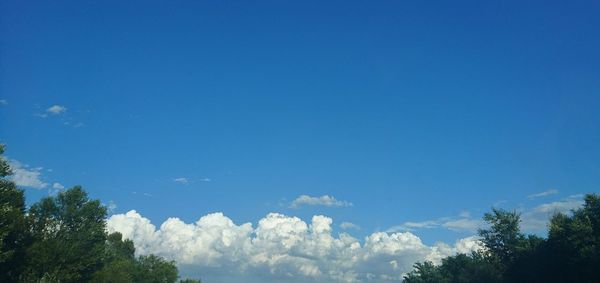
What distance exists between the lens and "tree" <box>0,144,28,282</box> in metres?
56.5

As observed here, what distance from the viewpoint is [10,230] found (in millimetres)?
58125

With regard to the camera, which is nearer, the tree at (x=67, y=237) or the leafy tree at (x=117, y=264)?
the tree at (x=67, y=237)

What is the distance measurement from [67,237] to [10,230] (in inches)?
1288

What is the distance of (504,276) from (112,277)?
74.8m

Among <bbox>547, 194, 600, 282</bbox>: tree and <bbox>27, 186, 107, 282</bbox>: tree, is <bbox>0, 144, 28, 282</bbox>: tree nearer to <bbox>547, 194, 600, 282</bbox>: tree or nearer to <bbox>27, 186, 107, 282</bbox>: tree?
<bbox>27, 186, 107, 282</bbox>: tree

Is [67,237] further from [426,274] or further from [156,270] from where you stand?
[426,274]

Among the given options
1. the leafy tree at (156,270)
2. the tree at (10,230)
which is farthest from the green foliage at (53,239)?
the leafy tree at (156,270)

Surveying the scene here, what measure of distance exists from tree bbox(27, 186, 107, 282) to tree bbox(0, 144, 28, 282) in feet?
4.88

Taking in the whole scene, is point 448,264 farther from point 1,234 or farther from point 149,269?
point 1,234

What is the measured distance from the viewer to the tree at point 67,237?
67438 mm

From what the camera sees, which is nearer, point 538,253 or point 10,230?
point 10,230

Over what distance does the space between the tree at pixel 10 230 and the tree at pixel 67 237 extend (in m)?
1.49

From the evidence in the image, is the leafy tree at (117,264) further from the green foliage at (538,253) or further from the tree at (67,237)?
Result: the green foliage at (538,253)

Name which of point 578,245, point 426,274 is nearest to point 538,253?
point 578,245
